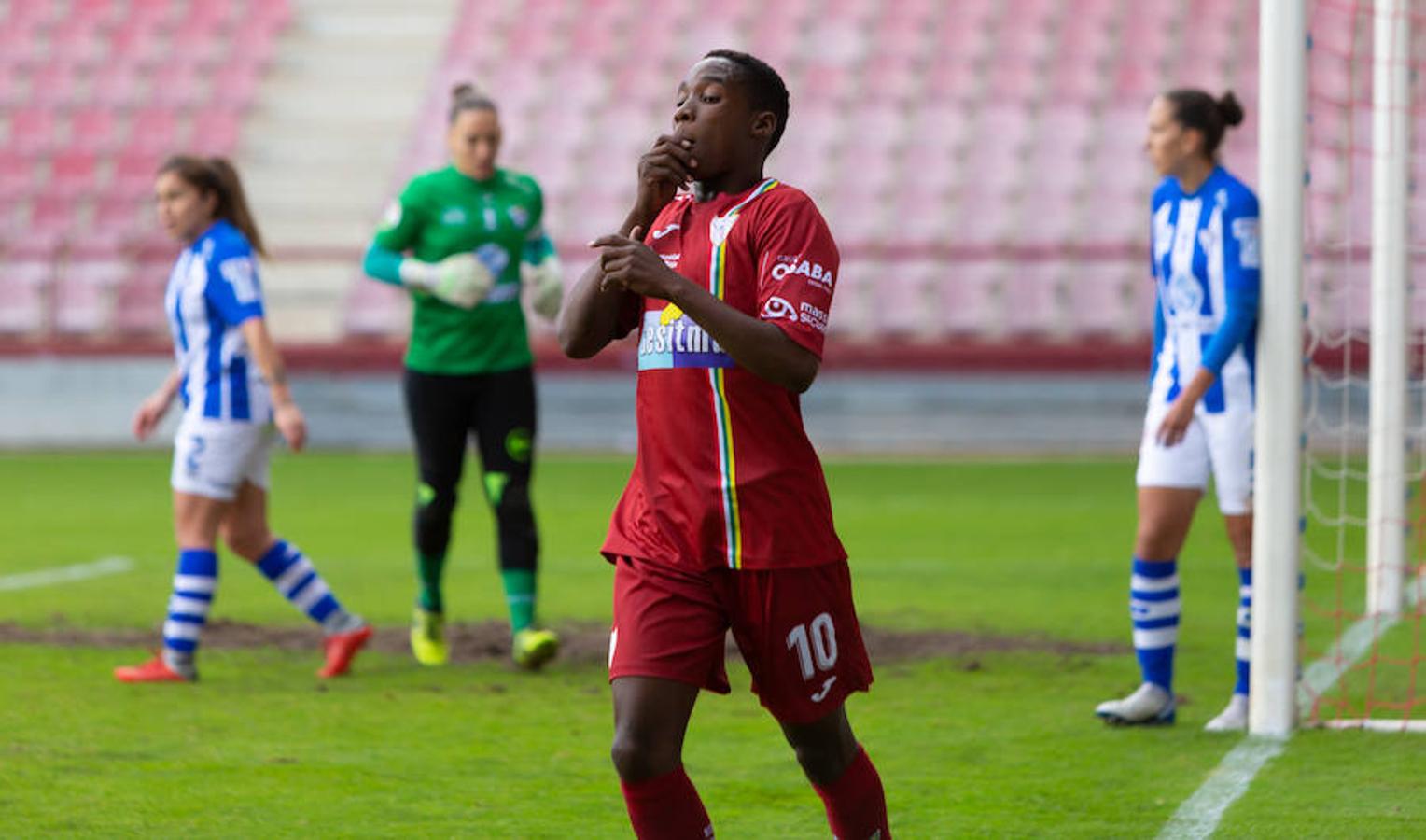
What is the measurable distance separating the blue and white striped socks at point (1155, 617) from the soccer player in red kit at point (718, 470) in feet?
8.66

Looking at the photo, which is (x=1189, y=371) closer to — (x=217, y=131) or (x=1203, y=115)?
(x=1203, y=115)

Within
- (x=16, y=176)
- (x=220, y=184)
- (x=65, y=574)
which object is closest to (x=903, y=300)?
(x=16, y=176)

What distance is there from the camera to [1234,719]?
20.5 feet

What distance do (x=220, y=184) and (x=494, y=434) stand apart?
1.35m

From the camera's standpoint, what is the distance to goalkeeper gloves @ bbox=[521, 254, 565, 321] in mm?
7680

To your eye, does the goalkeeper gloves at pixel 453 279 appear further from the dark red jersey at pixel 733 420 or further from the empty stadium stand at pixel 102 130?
the empty stadium stand at pixel 102 130

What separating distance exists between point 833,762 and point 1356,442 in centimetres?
1203

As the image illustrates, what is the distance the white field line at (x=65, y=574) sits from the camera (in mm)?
10180

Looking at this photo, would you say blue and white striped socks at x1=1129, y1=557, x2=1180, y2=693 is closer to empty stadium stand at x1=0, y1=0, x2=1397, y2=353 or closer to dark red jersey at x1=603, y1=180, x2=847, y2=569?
dark red jersey at x1=603, y1=180, x2=847, y2=569

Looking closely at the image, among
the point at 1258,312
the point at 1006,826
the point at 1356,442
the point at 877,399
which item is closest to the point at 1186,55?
the point at 877,399

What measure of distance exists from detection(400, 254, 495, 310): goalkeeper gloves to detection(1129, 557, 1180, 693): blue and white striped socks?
8.64 ft

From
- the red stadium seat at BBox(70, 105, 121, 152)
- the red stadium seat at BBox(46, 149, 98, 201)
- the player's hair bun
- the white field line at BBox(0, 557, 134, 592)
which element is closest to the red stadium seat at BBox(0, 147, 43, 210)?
the red stadium seat at BBox(46, 149, 98, 201)

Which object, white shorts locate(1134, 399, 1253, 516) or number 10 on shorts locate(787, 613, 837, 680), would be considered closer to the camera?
number 10 on shorts locate(787, 613, 837, 680)

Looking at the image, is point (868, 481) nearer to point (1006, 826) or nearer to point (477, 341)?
point (477, 341)
